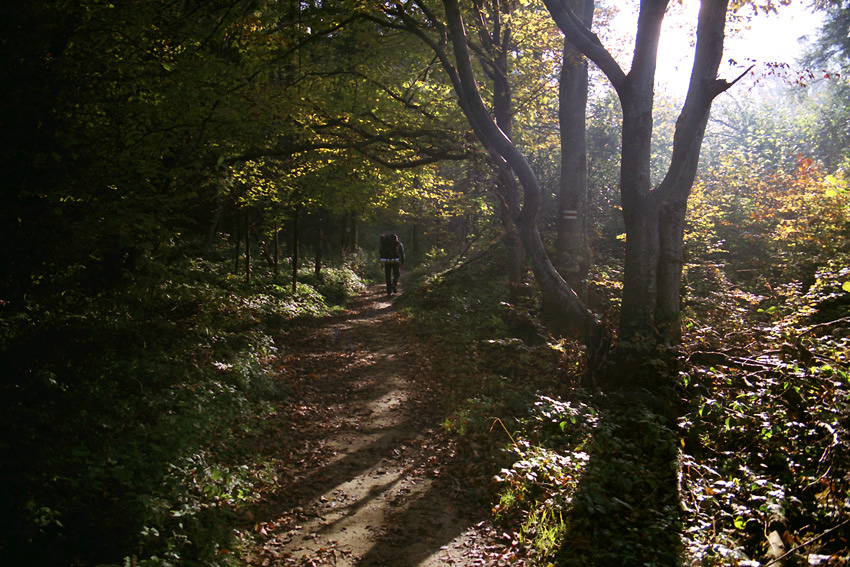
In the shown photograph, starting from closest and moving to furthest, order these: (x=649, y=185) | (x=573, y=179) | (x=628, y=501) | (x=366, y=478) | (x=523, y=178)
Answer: (x=628, y=501), (x=366, y=478), (x=649, y=185), (x=523, y=178), (x=573, y=179)

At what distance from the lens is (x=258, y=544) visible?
4.39 meters

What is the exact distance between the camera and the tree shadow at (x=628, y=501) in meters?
3.83

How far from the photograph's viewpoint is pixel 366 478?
18.7 ft

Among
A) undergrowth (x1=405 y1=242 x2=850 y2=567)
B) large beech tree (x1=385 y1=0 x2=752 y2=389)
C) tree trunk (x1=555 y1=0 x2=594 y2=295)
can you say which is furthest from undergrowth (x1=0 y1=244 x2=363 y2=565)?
tree trunk (x1=555 y1=0 x2=594 y2=295)

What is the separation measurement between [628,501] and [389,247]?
13162 mm

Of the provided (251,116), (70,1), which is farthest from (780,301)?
(70,1)

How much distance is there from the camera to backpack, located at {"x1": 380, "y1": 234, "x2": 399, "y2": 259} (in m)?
16.8

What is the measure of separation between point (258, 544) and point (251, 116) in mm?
6708

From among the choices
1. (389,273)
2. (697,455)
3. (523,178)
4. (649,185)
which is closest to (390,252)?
(389,273)

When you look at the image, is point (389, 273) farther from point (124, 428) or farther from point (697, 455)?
point (697, 455)

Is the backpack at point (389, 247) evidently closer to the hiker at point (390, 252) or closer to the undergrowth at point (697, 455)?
the hiker at point (390, 252)

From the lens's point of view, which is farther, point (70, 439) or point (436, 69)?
point (436, 69)

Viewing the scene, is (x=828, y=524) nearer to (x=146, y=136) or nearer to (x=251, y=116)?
(x=146, y=136)

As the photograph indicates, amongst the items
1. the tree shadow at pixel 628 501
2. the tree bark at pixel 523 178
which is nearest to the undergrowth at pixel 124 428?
the tree shadow at pixel 628 501
